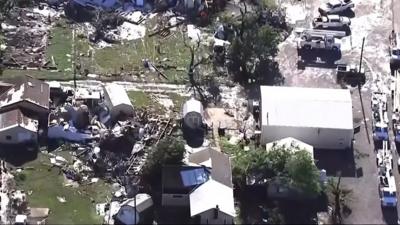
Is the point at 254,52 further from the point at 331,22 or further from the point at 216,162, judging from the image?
the point at 216,162

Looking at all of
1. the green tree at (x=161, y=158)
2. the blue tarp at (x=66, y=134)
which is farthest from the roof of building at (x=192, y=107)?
the blue tarp at (x=66, y=134)

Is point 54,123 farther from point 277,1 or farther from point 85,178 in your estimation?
point 277,1

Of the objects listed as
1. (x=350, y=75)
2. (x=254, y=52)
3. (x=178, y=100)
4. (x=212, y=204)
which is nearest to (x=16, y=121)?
(x=178, y=100)

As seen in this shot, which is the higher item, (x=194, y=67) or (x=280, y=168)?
(x=194, y=67)

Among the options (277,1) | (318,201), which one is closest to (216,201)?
(318,201)

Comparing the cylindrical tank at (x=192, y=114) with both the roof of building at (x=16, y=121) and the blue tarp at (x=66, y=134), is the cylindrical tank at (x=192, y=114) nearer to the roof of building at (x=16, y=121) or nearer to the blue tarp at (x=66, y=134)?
the blue tarp at (x=66, y=134)

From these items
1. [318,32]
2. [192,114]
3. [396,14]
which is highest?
[396,14]

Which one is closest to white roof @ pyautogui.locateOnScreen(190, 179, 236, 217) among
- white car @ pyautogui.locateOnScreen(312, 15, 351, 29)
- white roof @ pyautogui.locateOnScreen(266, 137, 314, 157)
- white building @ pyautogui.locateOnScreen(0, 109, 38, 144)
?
white roof @ pyautogui.locateOnScreen(266, 137, 314, 157)

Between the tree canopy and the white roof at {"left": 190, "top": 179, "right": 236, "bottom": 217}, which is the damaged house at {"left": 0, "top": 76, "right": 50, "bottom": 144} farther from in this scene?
the tree canopy
